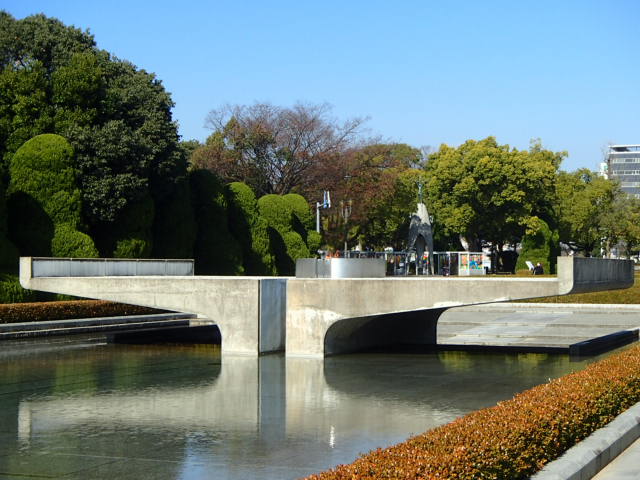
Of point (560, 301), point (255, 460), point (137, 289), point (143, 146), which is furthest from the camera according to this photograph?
point (560, 301)

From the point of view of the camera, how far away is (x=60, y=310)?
91.0 feet

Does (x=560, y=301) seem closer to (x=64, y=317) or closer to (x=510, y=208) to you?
(x=64, y=317)

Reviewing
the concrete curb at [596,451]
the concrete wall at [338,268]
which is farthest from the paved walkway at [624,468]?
the concrete wall at [338,268]

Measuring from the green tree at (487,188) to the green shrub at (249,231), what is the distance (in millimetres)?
32100

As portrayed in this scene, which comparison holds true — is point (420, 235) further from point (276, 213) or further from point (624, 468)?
point (624, 468)

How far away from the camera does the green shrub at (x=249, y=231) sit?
42.4m

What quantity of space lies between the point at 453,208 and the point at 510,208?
446 centimetres

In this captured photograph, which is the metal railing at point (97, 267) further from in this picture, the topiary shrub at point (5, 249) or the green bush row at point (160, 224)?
the topiary shrub at point (5, 249)

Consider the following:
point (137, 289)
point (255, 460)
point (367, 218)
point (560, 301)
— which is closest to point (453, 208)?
point (367, 218)

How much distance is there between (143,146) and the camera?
1409 inches

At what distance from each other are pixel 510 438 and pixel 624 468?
1.88 metres

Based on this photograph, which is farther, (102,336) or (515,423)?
(102,336)

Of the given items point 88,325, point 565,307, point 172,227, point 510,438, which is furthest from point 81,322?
point 510,438

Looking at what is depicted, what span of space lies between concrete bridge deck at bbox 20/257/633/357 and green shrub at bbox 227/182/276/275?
2010 centimetres
